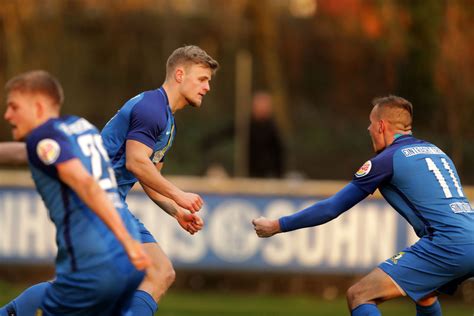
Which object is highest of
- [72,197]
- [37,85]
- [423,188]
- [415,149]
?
[37,85]

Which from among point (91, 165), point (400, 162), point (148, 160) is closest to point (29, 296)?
point (148, 160)

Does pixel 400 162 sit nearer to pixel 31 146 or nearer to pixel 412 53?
pixel 31 146

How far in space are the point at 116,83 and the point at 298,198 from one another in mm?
8712

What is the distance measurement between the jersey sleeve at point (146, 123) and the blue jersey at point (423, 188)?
154 centimetres

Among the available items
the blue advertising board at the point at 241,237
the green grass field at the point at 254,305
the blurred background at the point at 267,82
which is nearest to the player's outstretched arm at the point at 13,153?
the green grass field at the point at 254,305

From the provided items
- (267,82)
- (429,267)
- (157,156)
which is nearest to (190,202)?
(157,156)

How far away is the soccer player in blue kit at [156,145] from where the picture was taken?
756 centimetres

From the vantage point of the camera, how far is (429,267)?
308 inches

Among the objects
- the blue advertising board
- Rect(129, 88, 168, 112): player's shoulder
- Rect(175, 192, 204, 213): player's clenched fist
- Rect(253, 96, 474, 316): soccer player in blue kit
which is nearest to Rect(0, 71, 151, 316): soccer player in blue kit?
Rect(175, 192, 204, 213): player's clenched fist

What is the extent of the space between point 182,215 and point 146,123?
75 cm

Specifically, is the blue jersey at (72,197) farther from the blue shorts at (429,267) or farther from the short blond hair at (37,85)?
the blue shorts at (429,267)

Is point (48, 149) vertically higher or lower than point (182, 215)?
higher

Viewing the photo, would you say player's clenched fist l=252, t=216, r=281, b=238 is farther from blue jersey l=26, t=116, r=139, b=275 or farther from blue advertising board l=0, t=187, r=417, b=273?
blue advertising board l=0, t=187, r=417, b=273

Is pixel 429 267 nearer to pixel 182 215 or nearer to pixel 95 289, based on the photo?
pixel 182 215
